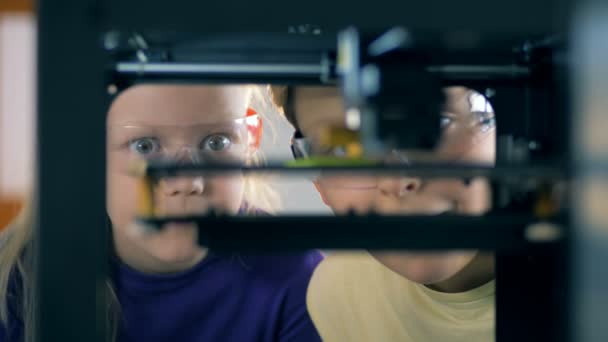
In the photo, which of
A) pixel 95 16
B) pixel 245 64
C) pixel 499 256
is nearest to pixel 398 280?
pixel 499 256

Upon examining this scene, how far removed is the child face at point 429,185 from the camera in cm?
88

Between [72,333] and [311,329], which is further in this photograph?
[311,329]

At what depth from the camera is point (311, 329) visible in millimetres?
1332

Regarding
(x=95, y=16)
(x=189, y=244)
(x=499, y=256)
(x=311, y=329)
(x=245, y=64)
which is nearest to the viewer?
(x=95, y=16)

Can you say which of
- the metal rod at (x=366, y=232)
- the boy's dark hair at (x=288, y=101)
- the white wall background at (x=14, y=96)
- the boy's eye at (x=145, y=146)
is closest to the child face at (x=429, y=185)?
the boy's dark hair at (x=288, y=101)

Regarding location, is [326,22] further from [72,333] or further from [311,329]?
[311,329]

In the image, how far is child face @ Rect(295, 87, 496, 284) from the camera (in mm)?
881

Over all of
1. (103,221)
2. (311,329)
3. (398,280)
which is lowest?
(311,329)

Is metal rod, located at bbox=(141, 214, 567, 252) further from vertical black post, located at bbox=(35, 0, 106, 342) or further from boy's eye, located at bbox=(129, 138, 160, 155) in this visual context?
boy's eye, located at bbox=(129, 138, 160, 155)

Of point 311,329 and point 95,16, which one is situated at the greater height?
point 95,16

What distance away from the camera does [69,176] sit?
0.53m

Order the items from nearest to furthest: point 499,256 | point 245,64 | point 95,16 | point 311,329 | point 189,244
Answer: point 95,16 → point 245,64 → point 499,256 → point 189,244 → point 311,329

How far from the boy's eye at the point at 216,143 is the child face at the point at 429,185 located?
166mm

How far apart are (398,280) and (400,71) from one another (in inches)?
29.2
